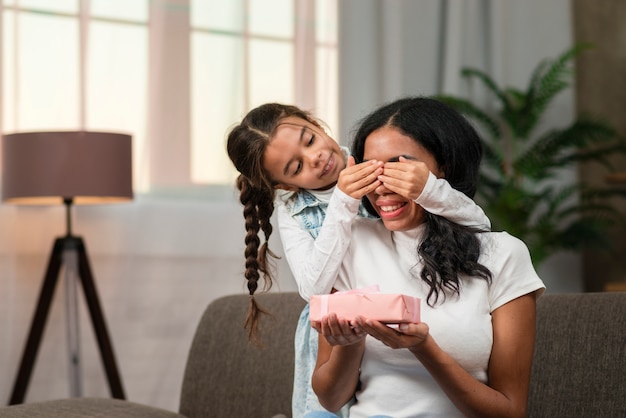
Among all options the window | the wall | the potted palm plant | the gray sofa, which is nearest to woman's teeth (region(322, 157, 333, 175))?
the gray sofa

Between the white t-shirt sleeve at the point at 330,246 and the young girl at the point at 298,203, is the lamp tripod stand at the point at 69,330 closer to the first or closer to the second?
the young girl at the point at 298,203

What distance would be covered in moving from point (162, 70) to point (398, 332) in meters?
2.90

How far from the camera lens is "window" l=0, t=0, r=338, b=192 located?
3.90m

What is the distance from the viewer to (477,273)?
5.46 ft

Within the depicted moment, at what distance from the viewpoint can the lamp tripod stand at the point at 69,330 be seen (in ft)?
11.9

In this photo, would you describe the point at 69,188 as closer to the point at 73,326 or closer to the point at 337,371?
the point at 73,326

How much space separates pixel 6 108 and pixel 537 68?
2.77 meters

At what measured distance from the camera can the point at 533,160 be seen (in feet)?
15.8

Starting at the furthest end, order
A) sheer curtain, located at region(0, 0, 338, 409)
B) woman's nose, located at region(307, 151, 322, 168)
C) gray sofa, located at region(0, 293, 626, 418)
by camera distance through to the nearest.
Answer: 1. sheer curtain, located at region(0, 0, 338, 409)
2. woman's nose, located at region(307, 151, 322, 168)
3. gray sofa, located at region(0, 293, 626, 418)

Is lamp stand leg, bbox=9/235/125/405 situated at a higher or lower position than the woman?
lower

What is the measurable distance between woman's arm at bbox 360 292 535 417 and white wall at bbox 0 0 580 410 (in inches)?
76.5

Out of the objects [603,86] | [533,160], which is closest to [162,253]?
[533,160]

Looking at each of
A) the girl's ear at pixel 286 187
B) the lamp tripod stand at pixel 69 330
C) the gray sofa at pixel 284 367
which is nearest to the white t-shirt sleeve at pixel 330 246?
the girl's ear at pixel 286 187

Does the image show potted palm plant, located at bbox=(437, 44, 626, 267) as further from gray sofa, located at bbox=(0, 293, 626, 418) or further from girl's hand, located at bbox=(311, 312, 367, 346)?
girl's hand, located at bbox=(311, 312, 367, 346)
